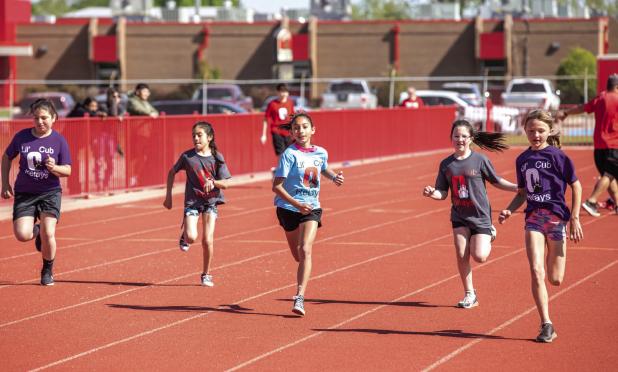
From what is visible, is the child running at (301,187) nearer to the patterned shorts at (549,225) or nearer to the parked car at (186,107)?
the patterned shorts at (549,225)

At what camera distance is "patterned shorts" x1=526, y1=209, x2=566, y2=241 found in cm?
942

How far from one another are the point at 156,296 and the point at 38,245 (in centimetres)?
150

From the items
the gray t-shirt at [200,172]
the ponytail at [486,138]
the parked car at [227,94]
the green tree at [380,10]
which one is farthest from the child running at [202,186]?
the green tree at [380,10]

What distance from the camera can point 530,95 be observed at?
48.4 metres

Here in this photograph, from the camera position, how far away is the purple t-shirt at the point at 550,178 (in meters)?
9.42

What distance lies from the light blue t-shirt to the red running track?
36.3 inches

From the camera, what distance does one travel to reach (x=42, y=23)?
72.7 metres

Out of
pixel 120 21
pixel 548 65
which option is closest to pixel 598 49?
pixel 548 65

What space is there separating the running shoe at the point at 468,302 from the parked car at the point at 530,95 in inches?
1353

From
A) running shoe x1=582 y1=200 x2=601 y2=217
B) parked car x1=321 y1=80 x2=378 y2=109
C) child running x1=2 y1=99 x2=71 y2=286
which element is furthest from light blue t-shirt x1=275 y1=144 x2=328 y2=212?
parked car x1=321 y1=80 x2=378 y2=109

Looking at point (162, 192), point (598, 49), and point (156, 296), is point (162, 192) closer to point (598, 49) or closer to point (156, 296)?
point (156, 296)

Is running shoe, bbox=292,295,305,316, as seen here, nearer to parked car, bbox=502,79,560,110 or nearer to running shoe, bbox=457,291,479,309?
running shoe, bbox=457,291,479,309

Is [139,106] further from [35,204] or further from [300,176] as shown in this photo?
[300,176]

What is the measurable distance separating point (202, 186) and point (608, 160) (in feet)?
23.3
